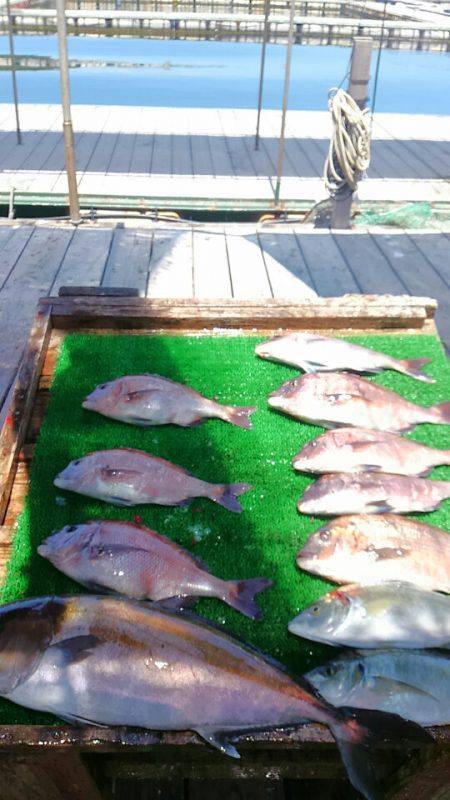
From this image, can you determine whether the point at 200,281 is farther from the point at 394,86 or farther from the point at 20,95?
the point at 394,86

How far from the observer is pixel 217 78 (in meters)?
30.2

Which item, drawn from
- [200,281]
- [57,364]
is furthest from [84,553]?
[200,281]

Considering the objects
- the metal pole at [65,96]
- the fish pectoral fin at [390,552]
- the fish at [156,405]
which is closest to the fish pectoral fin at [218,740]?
the fish pectoral fin at [390,552]

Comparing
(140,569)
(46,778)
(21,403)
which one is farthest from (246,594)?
(21,403)

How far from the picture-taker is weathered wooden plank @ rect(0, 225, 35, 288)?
5.07 m

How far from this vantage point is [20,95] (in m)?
23.3

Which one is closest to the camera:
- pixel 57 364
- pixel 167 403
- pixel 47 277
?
pixel 167 403

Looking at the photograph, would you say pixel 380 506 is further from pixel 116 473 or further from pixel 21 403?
pixel 21 403

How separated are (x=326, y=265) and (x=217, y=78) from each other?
1118 inches

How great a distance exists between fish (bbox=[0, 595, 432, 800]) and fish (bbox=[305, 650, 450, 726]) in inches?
2.8

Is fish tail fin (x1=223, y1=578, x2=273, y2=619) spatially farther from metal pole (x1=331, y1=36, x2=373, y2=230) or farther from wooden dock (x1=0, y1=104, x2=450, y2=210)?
wooden dock (x1=0, y1=104, x2=450, y2=210)

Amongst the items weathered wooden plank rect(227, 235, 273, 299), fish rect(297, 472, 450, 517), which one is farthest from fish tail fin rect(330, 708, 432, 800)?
weathered wooden plank rect(227, 235, 273, 299)

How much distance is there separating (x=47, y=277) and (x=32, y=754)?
→ 3.90 meters

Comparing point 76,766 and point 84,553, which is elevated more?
point 84,553
